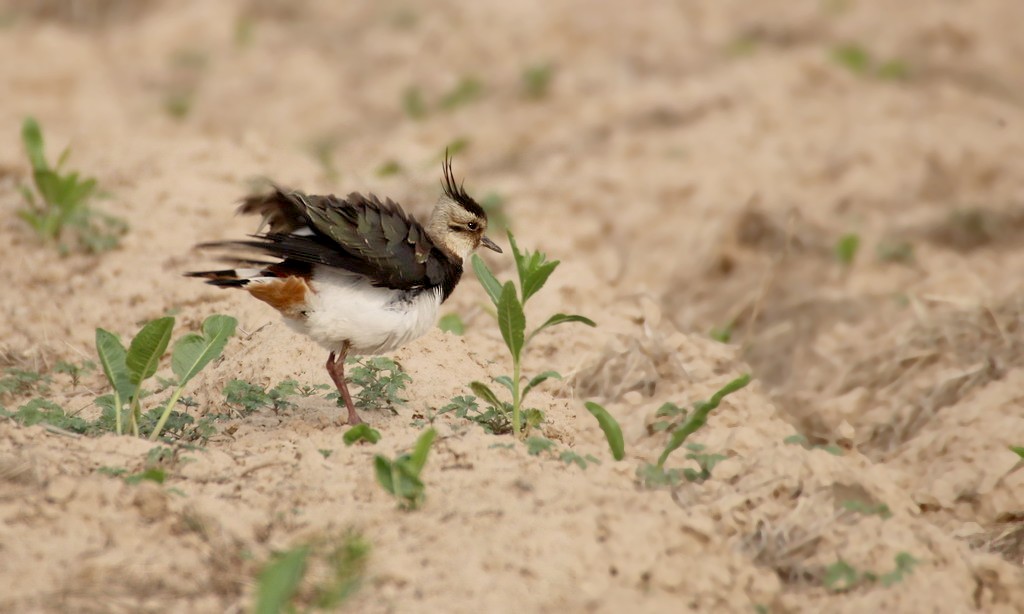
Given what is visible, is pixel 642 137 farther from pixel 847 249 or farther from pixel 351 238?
pixel 351 238

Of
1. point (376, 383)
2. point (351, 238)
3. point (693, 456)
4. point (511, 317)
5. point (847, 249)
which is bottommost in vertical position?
point (693, 456)

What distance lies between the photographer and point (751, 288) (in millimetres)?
Answer: 8000

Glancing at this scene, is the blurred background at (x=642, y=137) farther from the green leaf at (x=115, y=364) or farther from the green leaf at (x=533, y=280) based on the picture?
the green leaf at (x=115, y=364)

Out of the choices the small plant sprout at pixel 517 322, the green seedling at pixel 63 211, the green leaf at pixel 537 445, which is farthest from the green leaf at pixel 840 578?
the green seedling at pixel 63 211

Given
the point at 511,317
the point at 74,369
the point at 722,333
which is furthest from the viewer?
the point at 722,333

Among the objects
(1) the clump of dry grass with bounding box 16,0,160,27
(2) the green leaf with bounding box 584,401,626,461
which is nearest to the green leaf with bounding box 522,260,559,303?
(2) the green leaf with bounding box 584,401,626,461

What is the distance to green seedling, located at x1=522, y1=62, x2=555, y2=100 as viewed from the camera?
36.5ft

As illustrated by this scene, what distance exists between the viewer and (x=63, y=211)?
6801 millimetres

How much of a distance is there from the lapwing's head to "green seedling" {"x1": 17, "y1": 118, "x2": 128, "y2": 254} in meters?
2.48

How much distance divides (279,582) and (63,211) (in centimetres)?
417

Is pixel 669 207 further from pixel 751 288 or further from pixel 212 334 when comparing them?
pixel 212 334

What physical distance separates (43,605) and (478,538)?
1302mm

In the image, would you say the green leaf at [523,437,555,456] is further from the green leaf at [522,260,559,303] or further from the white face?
the white face

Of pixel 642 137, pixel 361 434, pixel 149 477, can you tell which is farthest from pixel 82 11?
pixel 149 477
